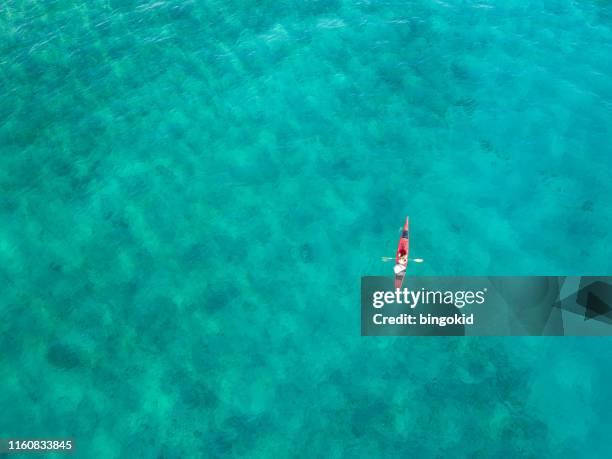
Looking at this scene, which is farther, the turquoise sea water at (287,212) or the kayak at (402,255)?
the kayak at (402,255)

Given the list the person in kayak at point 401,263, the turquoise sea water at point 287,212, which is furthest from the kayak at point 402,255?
the turquoise sea water at point 287,212

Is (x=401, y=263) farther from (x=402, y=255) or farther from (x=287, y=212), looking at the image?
(x=287, y=212)

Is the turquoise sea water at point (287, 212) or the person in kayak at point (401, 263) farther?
the person in kayak at point (401, 263)

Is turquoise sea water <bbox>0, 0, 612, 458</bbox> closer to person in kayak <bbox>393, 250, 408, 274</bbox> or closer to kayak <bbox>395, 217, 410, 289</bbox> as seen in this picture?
kayak <bbox>395, 217, 410, 289</bbox>

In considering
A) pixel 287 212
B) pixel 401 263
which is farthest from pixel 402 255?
pixel 287 212

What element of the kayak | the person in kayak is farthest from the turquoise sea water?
the person in kayak

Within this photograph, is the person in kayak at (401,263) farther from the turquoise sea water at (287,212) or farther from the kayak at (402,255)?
the turquoise sea water at (287,212)

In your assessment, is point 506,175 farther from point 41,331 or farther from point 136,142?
point 41,331

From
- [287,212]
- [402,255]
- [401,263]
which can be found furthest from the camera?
[287,212]
